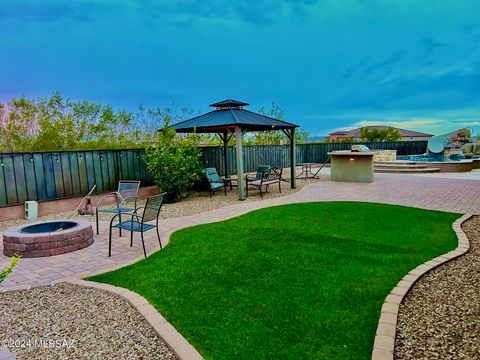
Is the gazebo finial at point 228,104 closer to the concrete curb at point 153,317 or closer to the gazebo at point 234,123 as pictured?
the gazebo at point 234,123

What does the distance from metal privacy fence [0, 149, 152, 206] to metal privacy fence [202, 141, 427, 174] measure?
11.1 feet

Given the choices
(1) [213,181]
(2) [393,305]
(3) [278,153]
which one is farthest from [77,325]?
→ (3) [278,153]

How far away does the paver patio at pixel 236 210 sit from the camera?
3.85 m

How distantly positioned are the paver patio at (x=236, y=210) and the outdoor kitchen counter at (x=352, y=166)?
1.76ft

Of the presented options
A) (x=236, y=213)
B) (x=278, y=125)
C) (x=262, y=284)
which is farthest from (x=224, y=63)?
(x=262, y=284)

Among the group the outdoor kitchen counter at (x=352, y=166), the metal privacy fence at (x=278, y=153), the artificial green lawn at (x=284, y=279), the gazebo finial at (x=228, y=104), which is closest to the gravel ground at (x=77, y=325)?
the artificial green lawn at (x=284, y=279)

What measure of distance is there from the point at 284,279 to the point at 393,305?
104cm

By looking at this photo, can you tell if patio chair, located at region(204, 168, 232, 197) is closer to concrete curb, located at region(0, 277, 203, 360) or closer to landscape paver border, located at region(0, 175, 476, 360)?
landscape paver border, located at region(0, 175, 476, 360)

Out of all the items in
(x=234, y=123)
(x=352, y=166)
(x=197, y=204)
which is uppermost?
(x=234, y=123)

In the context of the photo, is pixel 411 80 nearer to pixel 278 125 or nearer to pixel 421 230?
pixel 278 125

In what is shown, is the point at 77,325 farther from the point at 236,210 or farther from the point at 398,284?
the point at 236,210

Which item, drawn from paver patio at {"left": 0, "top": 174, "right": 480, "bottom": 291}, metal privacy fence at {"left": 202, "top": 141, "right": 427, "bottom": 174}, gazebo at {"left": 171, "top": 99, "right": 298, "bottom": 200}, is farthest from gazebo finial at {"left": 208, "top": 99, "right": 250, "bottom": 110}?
paver patio at {"left": 0, "top": 174, "right": 480, "bottom": 291}

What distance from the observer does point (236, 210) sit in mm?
7188

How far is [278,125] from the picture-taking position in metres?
9.69
